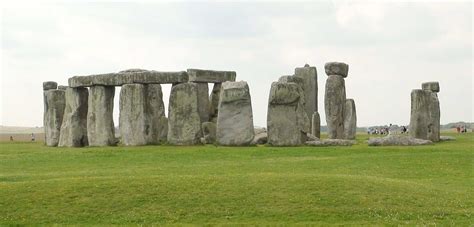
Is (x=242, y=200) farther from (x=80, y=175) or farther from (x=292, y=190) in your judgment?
(x=80, y=175)

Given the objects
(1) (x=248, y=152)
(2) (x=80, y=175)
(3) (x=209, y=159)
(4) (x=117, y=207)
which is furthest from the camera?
(1) (x=248, y=152)

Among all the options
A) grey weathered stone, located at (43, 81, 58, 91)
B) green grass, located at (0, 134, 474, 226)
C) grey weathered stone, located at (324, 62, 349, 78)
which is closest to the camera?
green grass, located at (0, 134, 474, 226)

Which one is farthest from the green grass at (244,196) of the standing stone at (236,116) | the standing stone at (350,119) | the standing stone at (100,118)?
the standing stone at (350,119)

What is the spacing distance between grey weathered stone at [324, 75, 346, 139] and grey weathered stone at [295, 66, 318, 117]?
2713 millimetres

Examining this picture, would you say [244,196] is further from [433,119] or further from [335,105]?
[335,105]

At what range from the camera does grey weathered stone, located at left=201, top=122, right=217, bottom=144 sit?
127 feet

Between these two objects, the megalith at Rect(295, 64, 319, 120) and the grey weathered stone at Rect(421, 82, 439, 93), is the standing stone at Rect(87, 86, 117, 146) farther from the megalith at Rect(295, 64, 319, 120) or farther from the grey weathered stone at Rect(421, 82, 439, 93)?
the grey weathered stone at Rect(421, 82, 439, 93)

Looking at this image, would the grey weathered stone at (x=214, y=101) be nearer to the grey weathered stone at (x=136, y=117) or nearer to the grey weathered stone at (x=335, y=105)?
the grey weathered stone at (x=136, y=117)

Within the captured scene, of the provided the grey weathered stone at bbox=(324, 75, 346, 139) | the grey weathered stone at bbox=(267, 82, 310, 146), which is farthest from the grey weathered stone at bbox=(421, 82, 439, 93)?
the grey weathered stone at bbox=(267, 82, 310, 146)

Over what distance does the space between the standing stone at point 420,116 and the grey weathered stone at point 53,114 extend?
20773mm

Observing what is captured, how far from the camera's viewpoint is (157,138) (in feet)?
126

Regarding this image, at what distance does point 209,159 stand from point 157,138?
32.7ft

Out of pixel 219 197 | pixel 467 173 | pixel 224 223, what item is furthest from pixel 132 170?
pixel 467 173

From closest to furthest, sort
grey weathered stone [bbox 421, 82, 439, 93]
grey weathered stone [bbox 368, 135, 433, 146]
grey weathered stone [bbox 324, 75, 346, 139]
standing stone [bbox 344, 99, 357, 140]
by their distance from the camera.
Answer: grey weathered stone [bbox 368, 135, 433, 146] < grey weathered stone [bbox 324, 75, 346, 139] < grey weathered stone [bbox 421, 82, 439, 93] < standing stone [bbox 344, 99, 357, 140]
